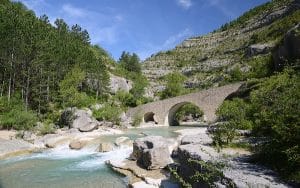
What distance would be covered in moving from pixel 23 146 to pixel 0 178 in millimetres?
9803

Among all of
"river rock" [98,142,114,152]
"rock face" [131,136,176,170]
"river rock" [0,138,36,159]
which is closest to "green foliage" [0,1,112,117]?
"river rock" [0,138,36,159]

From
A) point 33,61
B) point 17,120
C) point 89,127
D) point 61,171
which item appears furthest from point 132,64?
point 61,171

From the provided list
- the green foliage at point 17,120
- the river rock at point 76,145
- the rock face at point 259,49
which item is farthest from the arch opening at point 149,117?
the rock face at point 259,49

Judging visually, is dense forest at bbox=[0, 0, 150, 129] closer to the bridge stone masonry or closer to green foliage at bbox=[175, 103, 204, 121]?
the bridge stone masonry

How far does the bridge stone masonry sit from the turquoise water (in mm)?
25410

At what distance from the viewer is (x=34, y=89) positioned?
1667 inches

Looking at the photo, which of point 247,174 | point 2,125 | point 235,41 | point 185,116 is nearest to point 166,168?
point 247,174

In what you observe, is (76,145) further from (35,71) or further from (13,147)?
(35,71)

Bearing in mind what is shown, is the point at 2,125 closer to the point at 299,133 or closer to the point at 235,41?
the point at 299,133

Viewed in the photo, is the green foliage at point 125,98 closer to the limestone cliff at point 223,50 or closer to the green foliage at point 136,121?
the green foliage at point 136,121

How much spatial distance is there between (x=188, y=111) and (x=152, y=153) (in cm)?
5715

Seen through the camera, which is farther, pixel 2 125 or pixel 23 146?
pixel 2 125

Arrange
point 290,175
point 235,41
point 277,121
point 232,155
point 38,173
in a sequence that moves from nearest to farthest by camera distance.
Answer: point 290,175 → point 277,121 → point 232,155 → point 38,173 → point 235,41

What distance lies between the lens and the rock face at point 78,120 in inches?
1459
